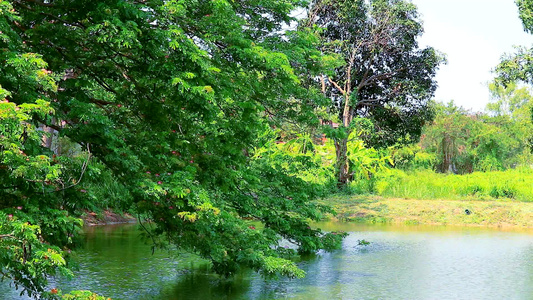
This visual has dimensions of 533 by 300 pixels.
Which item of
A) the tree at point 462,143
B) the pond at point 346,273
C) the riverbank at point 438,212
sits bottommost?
the pond at point 346,273

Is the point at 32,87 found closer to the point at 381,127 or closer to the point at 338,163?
the point at 338,163

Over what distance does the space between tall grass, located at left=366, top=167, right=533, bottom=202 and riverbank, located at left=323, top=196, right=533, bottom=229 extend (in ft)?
2.24

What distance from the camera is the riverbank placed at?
1750 centimetres

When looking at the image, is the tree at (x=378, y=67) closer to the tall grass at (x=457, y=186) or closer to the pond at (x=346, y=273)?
the tall grass at (x=457, y=186)

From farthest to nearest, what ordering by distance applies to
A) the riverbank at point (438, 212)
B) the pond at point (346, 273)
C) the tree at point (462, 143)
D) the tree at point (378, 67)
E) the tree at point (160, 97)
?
the tree at point (462, 143), the tree at point (378, 67), the riverbank at point (438, 212), the pond at point (346, 273), the tree at point (160, 97)

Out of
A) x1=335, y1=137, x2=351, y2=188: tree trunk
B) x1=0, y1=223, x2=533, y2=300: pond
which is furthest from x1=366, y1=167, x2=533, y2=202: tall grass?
x1=0, y1=223, x2=533, y2=300: pond

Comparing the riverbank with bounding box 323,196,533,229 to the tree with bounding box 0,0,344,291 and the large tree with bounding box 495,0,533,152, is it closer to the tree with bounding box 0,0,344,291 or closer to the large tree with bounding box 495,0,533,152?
the large tree with bounding box 495,0,533,152

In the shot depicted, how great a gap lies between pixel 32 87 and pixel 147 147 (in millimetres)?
1551

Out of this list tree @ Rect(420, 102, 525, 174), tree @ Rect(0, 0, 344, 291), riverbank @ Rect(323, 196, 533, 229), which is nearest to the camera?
tree @ Rect(0, 0, 344, 291)

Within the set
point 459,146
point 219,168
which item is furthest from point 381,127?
point 219,168

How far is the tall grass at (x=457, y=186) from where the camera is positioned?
65.1ft

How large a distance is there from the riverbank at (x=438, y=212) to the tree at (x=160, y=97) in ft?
34.7

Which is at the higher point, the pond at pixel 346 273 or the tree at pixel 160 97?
the tree at pixel 160 97

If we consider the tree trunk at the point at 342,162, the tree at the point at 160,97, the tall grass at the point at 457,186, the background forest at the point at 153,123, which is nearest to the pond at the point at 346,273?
the background forest at the point at 153,123
